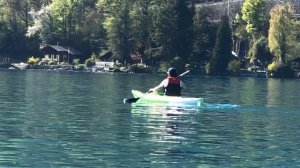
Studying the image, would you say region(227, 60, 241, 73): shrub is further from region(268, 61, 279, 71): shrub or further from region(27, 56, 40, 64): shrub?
region(27, 56, 40, 64): shrub

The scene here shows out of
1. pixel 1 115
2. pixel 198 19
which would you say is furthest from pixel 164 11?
pixel 1 115

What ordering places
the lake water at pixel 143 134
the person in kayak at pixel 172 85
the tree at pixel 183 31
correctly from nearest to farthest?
the lake water at pixel 143 134
the person in kayak at pixel 172 85
the tree at pixel 183 31

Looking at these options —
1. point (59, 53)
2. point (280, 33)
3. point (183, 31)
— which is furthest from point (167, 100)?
point (59, 53)

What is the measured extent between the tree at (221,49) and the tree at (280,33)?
20.3ft

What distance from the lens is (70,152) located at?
2711 centimetres

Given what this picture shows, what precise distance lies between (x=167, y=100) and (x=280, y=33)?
76101 millimetres

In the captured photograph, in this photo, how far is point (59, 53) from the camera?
139m

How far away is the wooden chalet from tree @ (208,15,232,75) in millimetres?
28029

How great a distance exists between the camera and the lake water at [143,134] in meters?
26.0

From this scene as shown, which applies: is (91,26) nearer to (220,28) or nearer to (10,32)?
(10,32)

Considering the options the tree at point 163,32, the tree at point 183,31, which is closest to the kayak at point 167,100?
the tree at point 183,31

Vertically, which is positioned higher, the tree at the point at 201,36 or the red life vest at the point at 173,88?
the tree at the point at 201,36

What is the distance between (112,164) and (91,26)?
12042 centimetres

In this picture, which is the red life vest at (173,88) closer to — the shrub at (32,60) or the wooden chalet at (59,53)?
the shrub at (32,60)
